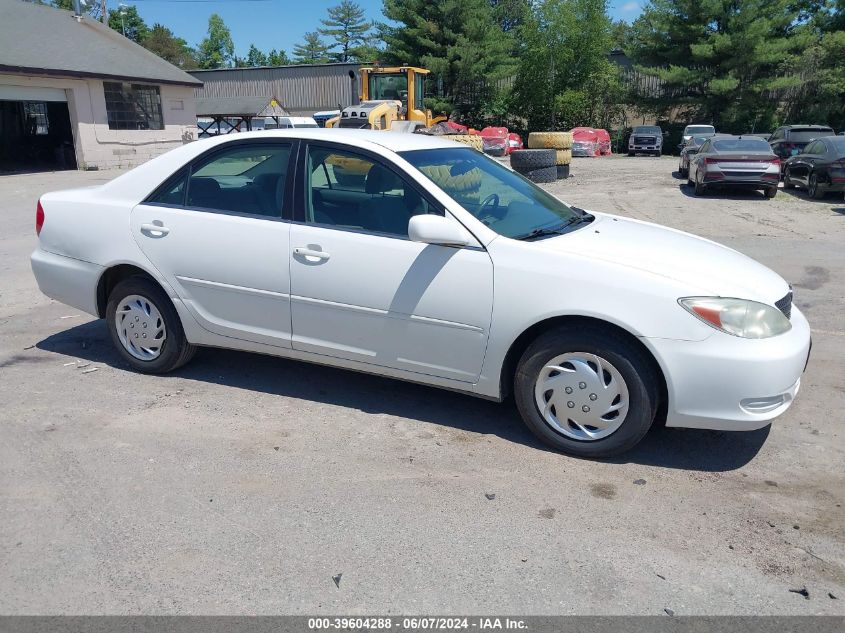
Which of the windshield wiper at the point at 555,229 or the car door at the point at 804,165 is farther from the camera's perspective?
the car door at the point at 804,165

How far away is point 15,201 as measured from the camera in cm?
1647

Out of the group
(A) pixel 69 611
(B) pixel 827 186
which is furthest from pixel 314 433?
(B) pixel 827 186

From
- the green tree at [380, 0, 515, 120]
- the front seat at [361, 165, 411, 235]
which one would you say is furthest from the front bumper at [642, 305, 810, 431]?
the green tree at [380, 0, 515, 120]

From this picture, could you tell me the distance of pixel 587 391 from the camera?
12.2 feet

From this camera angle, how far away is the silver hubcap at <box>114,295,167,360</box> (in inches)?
192

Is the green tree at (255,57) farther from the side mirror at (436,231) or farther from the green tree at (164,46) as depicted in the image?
the side mirror at (436,231)

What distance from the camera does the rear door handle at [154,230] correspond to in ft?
15.3

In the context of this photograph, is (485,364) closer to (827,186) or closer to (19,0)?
(827,186)

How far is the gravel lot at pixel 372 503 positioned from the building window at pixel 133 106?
79.0 ft

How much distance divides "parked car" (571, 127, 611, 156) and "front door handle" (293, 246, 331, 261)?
3175 cm

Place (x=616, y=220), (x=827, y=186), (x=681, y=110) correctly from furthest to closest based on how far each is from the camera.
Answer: (x=681, y=110)
(x=827, y=186)
(x=616, y=220)

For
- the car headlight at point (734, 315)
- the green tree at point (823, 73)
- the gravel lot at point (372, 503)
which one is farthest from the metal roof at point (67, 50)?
the green tree at point (823, 73)

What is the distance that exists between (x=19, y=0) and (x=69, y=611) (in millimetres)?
34370

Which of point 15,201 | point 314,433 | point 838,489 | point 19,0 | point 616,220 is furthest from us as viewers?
point 19,0
